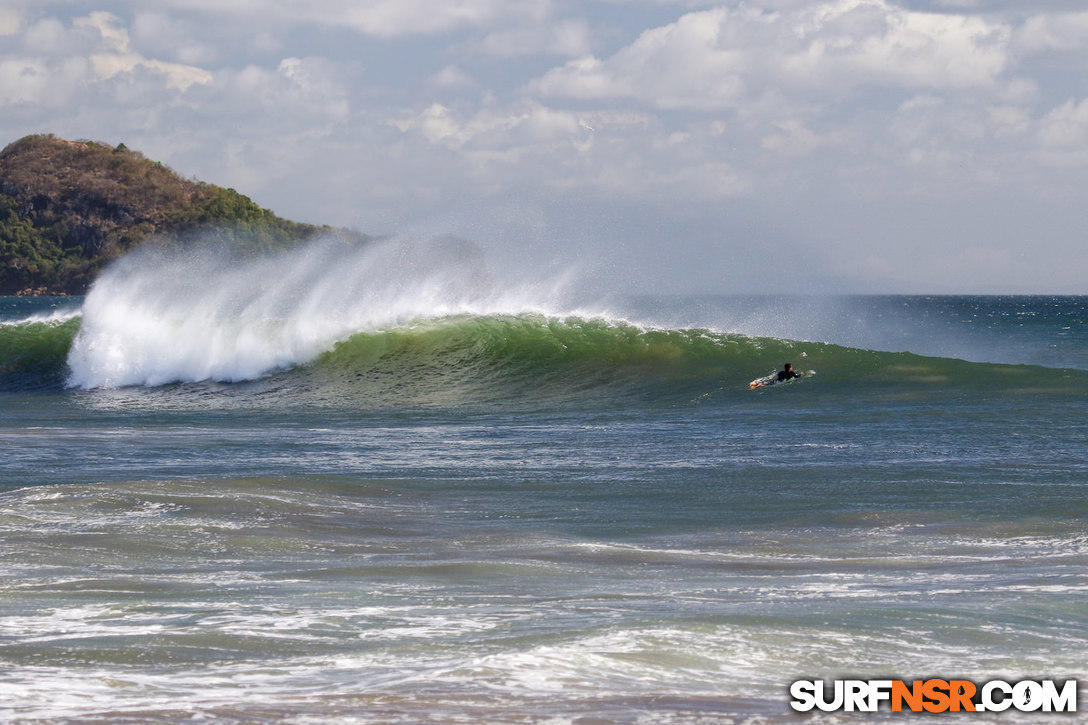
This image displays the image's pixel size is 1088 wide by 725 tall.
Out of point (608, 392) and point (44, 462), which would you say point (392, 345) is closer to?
point (608, 392)

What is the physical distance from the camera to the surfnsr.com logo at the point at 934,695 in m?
5.00

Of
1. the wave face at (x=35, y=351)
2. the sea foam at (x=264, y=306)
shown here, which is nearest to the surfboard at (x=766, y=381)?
the sea foam at (x=264, y=306)

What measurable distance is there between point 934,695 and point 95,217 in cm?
18573

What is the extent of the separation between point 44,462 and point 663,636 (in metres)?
9.91

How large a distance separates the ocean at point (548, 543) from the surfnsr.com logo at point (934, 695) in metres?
0.10

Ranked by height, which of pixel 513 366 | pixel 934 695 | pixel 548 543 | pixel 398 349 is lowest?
pixel 934 695

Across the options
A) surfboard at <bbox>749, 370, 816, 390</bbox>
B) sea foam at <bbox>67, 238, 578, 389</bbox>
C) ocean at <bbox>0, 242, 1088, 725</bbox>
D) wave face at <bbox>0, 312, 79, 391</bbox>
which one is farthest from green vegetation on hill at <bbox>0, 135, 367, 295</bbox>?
ocean at <bbox>0, 242, 1088, 725</bbox>

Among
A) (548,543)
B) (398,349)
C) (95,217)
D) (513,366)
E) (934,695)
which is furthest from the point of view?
(95,217)

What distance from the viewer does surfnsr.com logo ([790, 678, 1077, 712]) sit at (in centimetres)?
500

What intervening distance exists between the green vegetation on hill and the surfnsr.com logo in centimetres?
16279

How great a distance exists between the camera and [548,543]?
9164 millimetres

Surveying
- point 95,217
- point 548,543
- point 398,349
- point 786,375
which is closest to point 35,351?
point 398,349

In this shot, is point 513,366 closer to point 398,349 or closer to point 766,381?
point 398,349

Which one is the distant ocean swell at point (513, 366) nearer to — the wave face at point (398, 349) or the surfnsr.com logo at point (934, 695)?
the wave face at point (398, 349)
